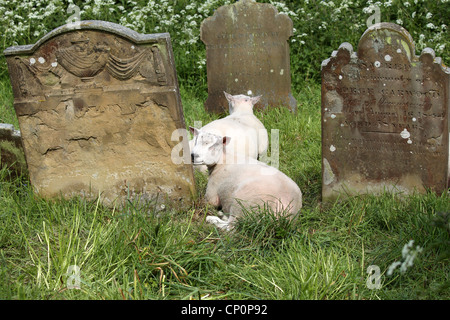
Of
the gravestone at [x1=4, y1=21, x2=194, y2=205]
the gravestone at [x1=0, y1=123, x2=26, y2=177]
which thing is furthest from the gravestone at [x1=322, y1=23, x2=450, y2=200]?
the gravestone at [x1=0, y1=123, x2=26, y2=177]

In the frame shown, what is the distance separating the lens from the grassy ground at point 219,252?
3.39 metres

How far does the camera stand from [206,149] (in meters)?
4.64

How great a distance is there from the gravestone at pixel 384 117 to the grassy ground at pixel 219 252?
0.60 feet

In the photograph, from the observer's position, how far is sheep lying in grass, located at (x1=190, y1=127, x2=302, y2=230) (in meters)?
4.29

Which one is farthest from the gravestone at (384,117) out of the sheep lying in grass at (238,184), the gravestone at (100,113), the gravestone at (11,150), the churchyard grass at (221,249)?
the gravestone at (11,150)

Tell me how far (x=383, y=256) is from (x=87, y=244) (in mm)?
1973

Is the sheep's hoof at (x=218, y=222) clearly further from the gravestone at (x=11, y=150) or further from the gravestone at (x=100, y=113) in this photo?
the gravestone at (x=11, y=150)

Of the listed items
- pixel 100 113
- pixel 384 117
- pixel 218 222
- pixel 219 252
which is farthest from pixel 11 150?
pixel 384 117

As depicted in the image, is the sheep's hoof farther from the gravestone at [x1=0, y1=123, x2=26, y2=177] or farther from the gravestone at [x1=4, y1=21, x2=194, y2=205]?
the gravestone at [x1=0, y1=123, x2=26, y2=177]

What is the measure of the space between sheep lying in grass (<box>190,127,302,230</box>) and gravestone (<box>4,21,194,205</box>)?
203 mm

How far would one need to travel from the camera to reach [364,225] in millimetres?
4215

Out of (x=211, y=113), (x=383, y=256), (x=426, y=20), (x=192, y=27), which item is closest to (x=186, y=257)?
(x=383, y=256)

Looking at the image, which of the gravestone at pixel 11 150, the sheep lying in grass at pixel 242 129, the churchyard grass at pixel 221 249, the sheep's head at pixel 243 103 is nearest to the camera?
the churchyard grass at pixel 221 249

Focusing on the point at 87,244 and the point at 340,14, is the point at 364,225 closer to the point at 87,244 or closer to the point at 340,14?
the point at 87,244
